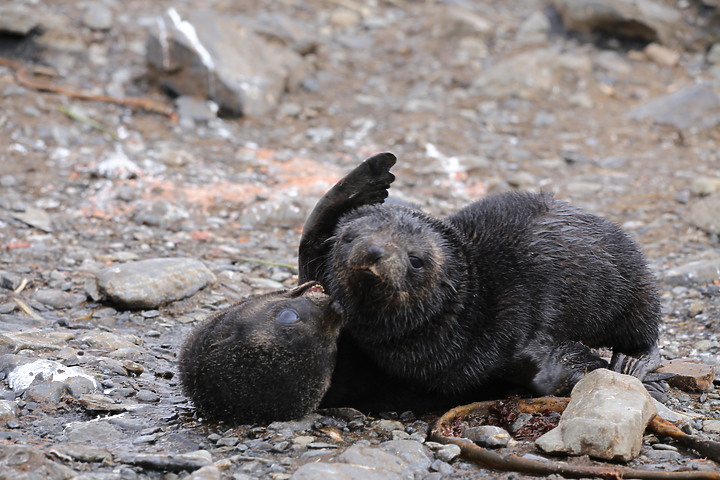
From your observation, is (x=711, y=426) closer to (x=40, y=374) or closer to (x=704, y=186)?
(x=40, y=374)

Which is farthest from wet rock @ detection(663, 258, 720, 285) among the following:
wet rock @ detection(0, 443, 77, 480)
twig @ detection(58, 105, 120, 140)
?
twig @ detection(58, 105, 120, 140)

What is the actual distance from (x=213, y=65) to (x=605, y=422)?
765 centimetres

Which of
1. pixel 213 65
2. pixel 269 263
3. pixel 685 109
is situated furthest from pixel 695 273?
Answer: pixel 213 65

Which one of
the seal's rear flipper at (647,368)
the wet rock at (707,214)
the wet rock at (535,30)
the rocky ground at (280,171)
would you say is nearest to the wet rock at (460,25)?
the rocky ground at (280,171)

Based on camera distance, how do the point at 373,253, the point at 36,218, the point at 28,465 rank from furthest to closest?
the point at 36,218
the point at 373,253
the point at 28,465

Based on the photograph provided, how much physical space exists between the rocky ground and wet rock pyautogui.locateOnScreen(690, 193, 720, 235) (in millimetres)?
20

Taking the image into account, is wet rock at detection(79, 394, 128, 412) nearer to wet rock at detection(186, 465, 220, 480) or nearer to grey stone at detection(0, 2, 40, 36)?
wet rock at detection(186, 465, 220, 480)

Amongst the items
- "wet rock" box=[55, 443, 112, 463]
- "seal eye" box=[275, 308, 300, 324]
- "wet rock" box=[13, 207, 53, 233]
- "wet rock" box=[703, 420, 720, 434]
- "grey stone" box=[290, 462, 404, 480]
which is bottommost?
"wet rock" box=[13, 207, 53, 233]

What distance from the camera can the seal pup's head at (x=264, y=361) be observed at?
4238 mm

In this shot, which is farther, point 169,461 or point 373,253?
point 373,253

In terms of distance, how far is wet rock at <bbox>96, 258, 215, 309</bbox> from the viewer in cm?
605

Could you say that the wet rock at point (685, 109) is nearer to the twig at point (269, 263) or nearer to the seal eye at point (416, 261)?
the twig at point (269, 263)

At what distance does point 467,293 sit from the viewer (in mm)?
4832

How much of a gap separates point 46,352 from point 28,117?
5.25 metres
